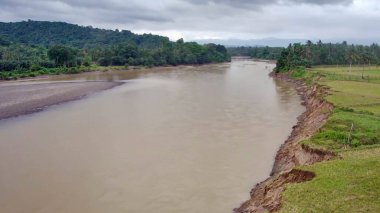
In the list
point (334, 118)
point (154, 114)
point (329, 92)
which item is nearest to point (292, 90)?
point (329, 92)

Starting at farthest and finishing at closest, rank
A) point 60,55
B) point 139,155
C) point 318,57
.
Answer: point 318,57, point 60,55, point 139,155

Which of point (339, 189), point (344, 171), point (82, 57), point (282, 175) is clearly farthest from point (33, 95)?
point (82, 57)

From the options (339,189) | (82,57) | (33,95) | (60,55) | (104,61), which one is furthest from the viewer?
(104,61)

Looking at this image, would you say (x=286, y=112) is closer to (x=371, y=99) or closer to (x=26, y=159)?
(x=371, y=99)

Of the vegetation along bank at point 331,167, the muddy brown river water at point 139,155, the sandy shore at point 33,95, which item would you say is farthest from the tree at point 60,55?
the vegetation along bank at point 331,167

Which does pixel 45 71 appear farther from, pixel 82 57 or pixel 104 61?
pixel 104 61

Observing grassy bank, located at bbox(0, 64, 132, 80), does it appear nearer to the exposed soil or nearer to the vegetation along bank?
the vegetation along bank

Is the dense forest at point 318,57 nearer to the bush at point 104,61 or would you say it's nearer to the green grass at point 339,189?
the bush at point 104,61
